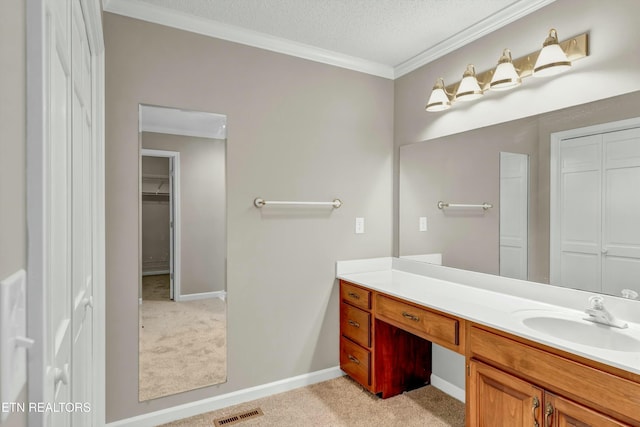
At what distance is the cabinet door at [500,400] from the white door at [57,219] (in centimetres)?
162

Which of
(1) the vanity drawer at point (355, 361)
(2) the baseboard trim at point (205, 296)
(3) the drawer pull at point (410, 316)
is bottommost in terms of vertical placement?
(1) the vanity drawer at point (355, 361)

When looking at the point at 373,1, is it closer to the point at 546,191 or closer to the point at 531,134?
the point at 531,134

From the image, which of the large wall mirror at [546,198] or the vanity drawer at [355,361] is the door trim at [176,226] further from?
the large wall mirror at [546,198]

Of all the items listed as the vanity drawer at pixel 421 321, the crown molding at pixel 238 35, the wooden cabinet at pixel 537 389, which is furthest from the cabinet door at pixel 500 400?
the crown molding at pixel 238 35

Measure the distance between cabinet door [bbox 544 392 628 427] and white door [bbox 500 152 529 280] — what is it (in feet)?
2.60

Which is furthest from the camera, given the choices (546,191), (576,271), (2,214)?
(546,191)

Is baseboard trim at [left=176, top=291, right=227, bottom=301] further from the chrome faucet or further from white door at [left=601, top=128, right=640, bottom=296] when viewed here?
white door at [left=601, top=128, right=640, bottom=296]

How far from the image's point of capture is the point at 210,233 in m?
2.35

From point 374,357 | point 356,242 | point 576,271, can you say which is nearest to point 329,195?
point 356,242

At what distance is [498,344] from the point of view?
1.58m

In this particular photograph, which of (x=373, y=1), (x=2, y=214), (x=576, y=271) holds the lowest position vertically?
(x=576, y=271)

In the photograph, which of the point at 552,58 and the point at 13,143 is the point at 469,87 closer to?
the point at 552,58

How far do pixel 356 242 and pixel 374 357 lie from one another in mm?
871

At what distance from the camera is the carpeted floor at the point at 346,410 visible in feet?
7.15
